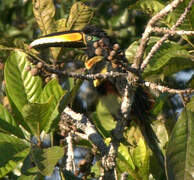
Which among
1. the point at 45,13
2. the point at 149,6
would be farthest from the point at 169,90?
the point at 45,13

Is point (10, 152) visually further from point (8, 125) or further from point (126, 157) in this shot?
point (126, 157)

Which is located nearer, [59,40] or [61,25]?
[59,40]

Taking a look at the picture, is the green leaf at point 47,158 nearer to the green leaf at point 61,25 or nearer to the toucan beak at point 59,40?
the toucan beak at point 59,40

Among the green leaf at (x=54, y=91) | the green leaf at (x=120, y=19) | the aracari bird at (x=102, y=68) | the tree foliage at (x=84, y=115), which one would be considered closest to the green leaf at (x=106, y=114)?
the tree foliage at (x=84, y=115)

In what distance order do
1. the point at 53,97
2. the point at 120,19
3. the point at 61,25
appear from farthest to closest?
the point at 120,19
the point at 61,25
the point at 53,97

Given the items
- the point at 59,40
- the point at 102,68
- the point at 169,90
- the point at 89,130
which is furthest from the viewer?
the point at 102,68

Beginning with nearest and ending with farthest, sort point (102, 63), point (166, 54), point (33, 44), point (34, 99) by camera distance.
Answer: point (34, 99)
point (166, 54)
point (33, 44)
point (102, 63)

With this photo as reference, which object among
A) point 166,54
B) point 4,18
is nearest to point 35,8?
point 166,54

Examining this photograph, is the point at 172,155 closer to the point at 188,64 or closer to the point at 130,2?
the point at 188,64
